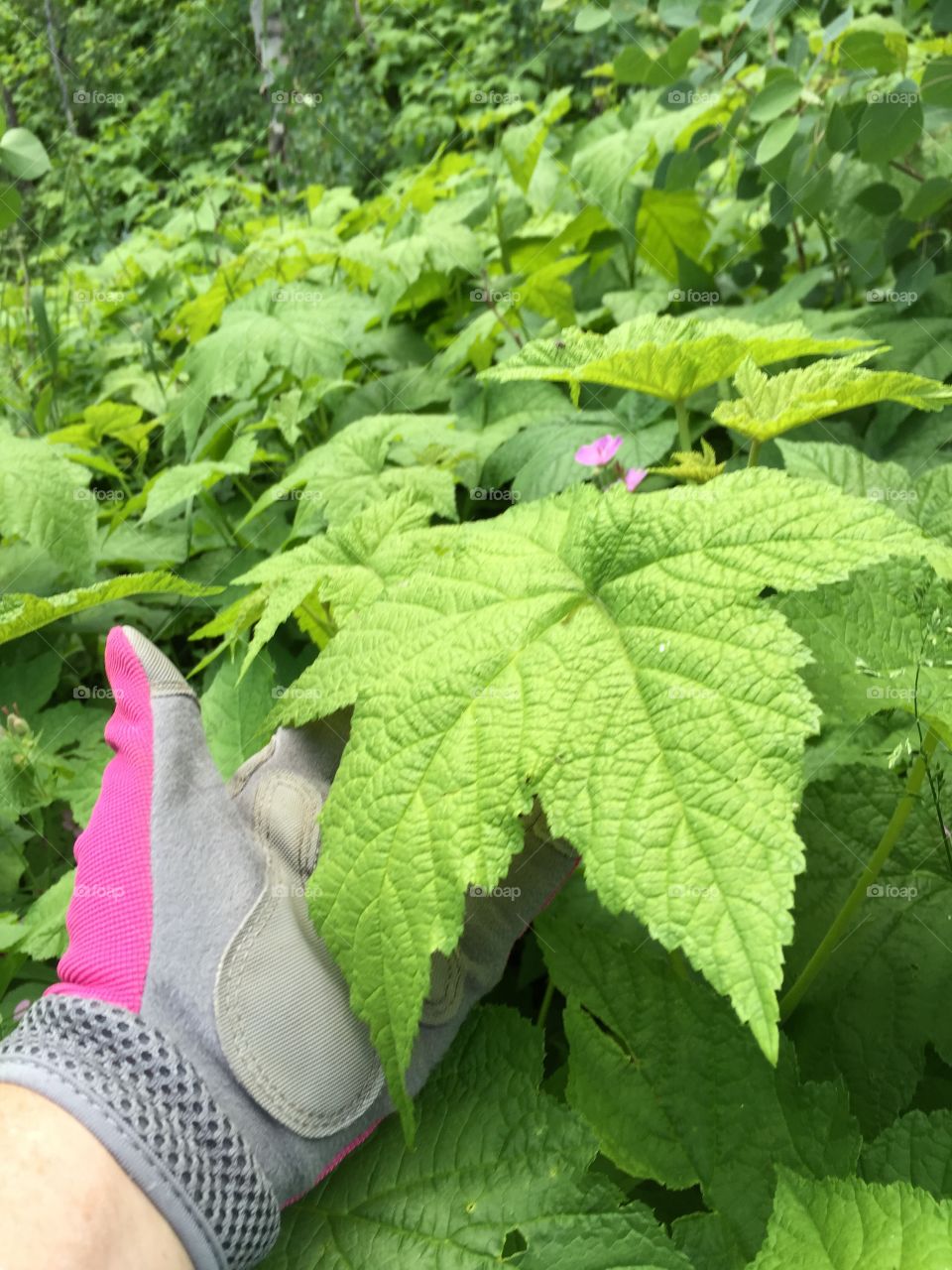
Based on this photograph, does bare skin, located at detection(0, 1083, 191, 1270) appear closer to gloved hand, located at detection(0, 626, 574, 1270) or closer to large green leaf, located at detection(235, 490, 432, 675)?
gloved hand, located at detection(0, 626, 574, 1270)

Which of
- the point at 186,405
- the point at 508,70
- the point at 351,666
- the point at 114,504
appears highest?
the point at 351,666

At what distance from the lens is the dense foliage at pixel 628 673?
630mm

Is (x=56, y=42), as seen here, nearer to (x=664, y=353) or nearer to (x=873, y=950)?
(x=664, y=353)

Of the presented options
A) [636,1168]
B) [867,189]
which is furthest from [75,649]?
[867,189]

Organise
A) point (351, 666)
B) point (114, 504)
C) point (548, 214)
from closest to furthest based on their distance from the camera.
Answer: point (351, 666), point (114, 504), point (548, 214)

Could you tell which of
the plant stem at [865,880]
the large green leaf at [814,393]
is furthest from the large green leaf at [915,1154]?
the large green leaf at [814,393]

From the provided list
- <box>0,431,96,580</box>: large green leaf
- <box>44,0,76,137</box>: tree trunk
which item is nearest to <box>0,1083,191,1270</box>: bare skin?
<box>0,431,96,580</box>: large green leaf

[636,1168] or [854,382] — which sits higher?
[854,382]

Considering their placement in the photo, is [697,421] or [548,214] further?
[548,214]

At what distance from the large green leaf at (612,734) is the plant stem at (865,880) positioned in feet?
0.63

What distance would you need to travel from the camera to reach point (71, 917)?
0.79m

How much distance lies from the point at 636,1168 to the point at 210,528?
4.36 feet

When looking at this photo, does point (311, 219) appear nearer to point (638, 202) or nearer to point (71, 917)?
point (638, 202)

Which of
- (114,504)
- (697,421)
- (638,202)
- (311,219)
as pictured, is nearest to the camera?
(697,421)
